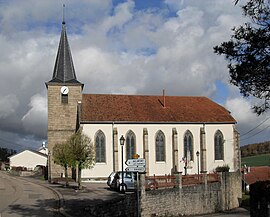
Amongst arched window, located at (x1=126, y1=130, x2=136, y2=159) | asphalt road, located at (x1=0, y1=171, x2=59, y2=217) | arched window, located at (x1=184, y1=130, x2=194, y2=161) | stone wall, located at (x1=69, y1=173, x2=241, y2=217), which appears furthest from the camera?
arched window, located at (x1=184, y1=130, x2=194, y2=161)

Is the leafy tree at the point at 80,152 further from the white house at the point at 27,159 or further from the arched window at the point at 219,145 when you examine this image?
the white house at the point at 27,159

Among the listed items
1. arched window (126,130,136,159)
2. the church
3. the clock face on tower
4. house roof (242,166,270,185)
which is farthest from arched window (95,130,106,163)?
house roof (242,166,270,185)

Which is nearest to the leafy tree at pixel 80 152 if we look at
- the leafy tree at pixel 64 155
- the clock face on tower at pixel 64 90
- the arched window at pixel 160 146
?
the leafy tree at pixel 64 155

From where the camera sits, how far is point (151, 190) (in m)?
24.9

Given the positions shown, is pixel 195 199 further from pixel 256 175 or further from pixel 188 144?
pixel 256 175

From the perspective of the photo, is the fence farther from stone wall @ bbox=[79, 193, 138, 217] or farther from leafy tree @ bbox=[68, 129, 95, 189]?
leafy tree @ bbox=[68, 129, 95, 189]

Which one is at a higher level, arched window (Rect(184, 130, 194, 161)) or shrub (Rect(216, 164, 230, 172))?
arched window (Rect(184, 130, 194, 161))

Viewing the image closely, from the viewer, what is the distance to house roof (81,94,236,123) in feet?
162

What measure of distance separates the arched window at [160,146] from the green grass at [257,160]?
86.5ft

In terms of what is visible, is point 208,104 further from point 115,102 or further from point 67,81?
point 67,81

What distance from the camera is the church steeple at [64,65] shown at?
5250 centimetres

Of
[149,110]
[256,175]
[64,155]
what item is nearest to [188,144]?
[149,110]

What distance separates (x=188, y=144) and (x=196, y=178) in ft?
69.5

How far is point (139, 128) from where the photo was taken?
49.7 meters
